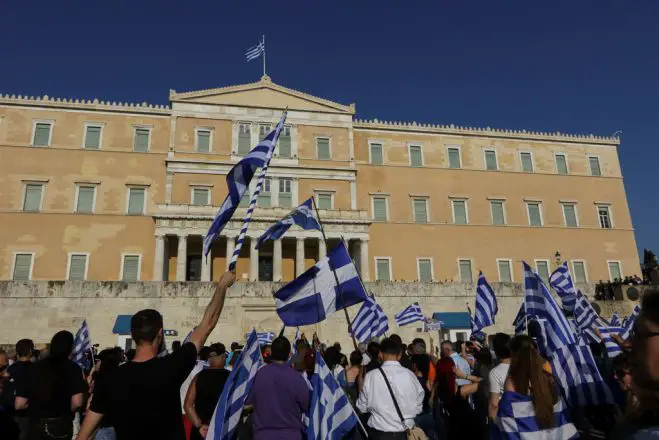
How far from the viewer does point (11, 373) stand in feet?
17.1

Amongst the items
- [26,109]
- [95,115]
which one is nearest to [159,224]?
[95,115]

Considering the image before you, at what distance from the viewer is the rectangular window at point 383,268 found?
31750 millimetres

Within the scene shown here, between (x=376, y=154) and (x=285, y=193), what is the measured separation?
756 cm

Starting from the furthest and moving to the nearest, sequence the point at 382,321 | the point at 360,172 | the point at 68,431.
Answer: the point at 360,172 → the point at 382,321 → the point at 68,431

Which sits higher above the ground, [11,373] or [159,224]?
[159,224]

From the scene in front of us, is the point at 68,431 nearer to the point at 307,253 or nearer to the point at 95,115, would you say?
the point at 307,253

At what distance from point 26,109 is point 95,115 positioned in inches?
156

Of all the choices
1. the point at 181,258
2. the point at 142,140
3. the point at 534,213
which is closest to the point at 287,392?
the point at 181,258

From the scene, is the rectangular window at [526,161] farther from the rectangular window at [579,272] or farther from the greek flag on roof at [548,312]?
the greek flag on roof at [548,312]

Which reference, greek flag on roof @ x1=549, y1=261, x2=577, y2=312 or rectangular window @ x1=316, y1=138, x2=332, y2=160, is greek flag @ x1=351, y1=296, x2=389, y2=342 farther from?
rectangular window @ x1=316, y1=138, x2=332, y2=160

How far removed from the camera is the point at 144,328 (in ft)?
9.99

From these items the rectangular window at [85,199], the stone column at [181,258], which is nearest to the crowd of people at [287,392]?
the stone column at [181,258]

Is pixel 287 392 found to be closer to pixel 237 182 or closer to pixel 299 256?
pixel 237 182

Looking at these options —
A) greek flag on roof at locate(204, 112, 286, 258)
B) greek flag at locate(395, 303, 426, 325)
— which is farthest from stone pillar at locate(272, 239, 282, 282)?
greek flag on roof at locate(204, 112, 286, 258)
